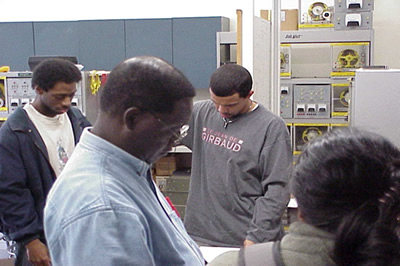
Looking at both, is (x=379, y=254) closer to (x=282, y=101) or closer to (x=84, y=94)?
(x=84, y=94)

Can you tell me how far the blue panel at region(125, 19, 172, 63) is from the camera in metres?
4.56

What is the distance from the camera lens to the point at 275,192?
173cm

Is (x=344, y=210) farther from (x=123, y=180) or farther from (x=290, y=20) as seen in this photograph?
(x=290, y=20)

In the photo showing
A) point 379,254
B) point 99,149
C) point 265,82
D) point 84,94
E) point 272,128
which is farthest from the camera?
point 84,94

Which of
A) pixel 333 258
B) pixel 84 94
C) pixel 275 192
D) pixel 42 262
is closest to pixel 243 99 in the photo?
pixel 275 192

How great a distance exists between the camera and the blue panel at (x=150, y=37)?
4562 mm

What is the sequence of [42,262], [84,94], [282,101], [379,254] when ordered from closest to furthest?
[379,254] → [42,262] → [84,94] → [282,101]

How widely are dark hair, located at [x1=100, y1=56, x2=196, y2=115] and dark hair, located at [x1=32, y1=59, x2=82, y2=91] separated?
1060 millimetres

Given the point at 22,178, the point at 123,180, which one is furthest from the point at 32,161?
the point at 123,180

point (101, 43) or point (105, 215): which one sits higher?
point (101, 43)

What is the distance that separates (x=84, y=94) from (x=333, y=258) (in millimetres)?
2655

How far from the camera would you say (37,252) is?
1662 millimetres

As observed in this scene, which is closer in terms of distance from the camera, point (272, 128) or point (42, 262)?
point (42, 262)

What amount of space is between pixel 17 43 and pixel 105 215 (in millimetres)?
4556
